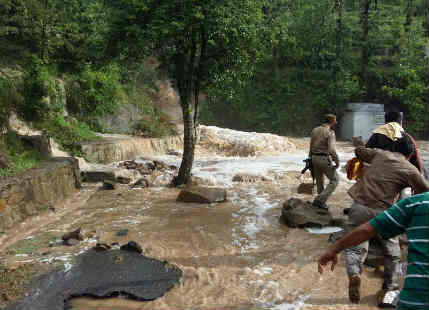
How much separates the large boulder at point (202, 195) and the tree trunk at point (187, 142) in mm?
1827

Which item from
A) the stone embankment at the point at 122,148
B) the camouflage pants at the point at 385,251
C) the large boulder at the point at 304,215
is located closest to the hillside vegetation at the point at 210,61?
the stone embankment at the point at 122,148

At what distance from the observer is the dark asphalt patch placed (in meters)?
3.95

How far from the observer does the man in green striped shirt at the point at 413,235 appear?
1729 millimetres

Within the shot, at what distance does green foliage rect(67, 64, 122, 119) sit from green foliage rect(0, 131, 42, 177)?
6.96m

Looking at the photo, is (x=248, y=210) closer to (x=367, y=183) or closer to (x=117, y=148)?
(x=367, y=183)

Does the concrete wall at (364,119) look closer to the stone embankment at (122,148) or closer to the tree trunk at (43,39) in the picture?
the stone embankment at (122,148)

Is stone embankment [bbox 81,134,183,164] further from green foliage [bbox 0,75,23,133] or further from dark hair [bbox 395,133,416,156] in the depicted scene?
dark hair [bbox 395,133,416,156]

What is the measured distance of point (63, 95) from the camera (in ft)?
54.1

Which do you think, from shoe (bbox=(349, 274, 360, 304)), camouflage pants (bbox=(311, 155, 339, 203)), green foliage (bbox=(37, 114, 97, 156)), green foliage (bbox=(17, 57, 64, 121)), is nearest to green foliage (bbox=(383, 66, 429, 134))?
green foliage (bbox=(37, 114, 97, 156))

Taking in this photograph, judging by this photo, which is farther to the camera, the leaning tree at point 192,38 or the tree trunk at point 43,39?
the tree trunk at point 43,39

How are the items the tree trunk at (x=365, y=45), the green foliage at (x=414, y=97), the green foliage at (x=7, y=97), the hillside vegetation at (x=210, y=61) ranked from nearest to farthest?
the hillside vegetation at (x=210, y=61), the green foliage at (x=7, y=97), the green foliage at (x=414, y=97), the tree trunk at (x=365, y=45)

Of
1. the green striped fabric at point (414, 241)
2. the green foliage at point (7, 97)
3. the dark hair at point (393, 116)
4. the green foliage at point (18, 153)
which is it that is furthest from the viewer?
the green foliage at point (7, 97)

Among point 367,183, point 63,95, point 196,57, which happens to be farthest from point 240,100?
point 367,183

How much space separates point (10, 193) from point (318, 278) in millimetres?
5445
